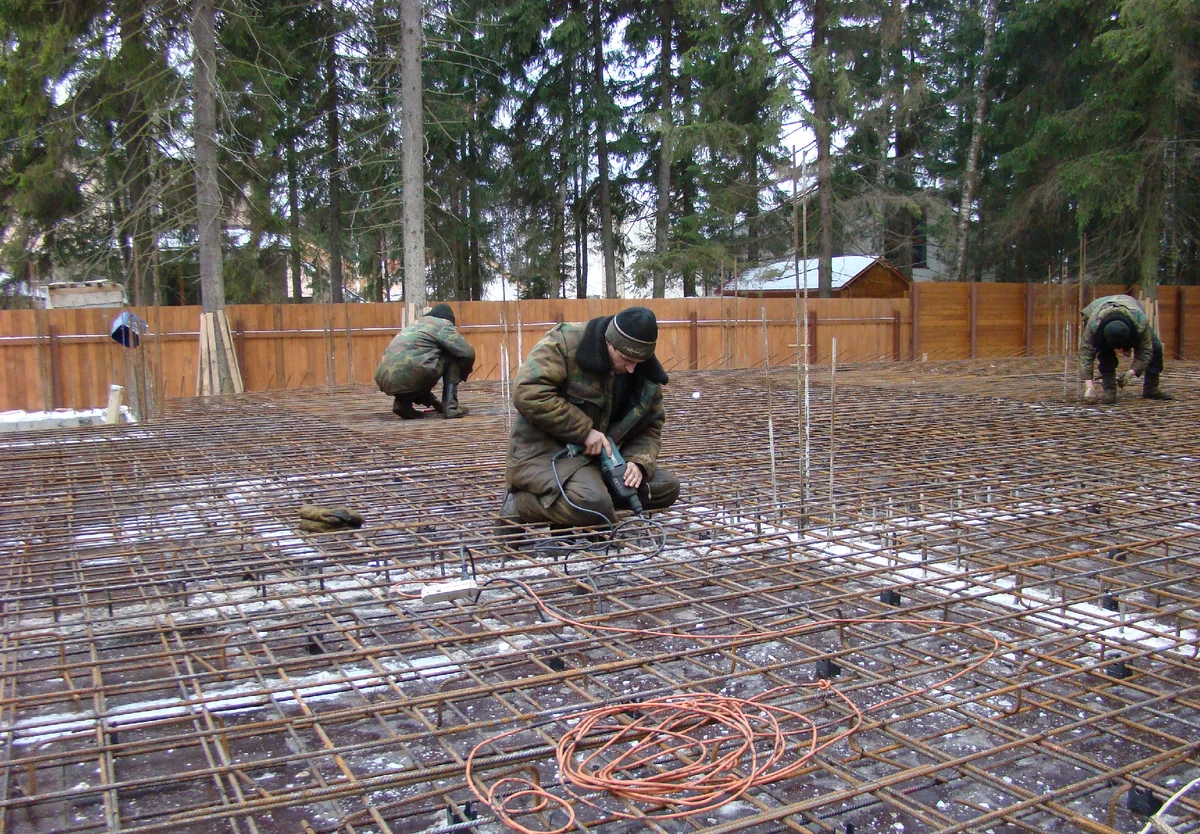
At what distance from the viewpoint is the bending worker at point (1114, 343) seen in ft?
23.9

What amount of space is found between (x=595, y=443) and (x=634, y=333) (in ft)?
1.78

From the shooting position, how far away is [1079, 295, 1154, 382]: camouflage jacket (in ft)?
24.0

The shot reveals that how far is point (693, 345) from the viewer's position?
591 inches

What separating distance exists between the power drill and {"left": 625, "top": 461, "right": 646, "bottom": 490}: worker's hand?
0.6 inches

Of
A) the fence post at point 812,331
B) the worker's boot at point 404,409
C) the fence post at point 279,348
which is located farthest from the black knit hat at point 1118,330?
the fence post at point 279,348

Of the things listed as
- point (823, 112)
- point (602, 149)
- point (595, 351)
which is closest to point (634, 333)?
point (595, 351)

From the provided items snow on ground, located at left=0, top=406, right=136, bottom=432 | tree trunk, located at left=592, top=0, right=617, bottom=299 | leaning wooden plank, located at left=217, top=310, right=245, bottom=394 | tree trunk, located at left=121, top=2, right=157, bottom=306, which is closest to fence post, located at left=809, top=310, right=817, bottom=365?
tree trunk, located at left=592, top=0, right=617, bottom=299

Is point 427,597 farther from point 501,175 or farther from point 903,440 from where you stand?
point 501,175

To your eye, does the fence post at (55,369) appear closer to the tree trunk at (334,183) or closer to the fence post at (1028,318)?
the tree trunk at (334,183)

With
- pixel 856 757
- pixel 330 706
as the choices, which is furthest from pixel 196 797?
pixel 856 757

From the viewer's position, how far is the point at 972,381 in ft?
35.1

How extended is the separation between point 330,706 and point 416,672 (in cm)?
27

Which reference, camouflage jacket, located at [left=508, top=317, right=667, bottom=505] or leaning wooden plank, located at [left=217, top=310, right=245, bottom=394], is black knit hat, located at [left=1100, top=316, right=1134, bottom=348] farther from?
leaning wooden plank, located at [left=217, top=310, right=245, bottom=394]

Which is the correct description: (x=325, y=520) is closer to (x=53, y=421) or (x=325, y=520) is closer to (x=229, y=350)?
(x=53, y=421)
